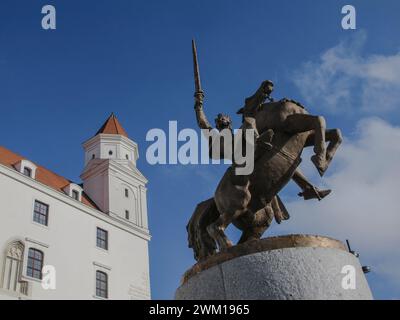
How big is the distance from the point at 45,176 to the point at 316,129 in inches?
1305

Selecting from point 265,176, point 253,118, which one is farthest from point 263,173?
point 253,118

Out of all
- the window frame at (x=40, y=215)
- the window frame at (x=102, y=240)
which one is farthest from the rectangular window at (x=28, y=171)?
the window frame at (x=102, y=240)

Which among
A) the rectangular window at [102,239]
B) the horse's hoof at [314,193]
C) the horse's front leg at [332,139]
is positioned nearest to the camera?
the horse's front leg at [332,139]

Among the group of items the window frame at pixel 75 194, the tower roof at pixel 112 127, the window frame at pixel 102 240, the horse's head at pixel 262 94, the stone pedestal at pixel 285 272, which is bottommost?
the stone pedestal at pixel 285 272

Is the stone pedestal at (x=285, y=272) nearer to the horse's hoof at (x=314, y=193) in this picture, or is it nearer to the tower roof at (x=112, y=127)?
the horse's hoof at (x=314, y=193)

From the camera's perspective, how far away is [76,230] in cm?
3250

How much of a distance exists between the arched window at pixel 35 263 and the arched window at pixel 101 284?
13.9 feet

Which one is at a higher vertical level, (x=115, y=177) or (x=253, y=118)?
(x=115, y=177)

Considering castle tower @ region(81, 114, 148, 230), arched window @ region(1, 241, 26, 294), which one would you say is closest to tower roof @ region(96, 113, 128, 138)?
castle tower @ region(81, 114, 148, 230)

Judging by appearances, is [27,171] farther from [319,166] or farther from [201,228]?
[319,166]

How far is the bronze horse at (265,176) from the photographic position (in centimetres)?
525

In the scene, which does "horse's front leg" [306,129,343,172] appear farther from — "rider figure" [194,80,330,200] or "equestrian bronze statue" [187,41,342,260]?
"rider figure" [194,80,330,200]
